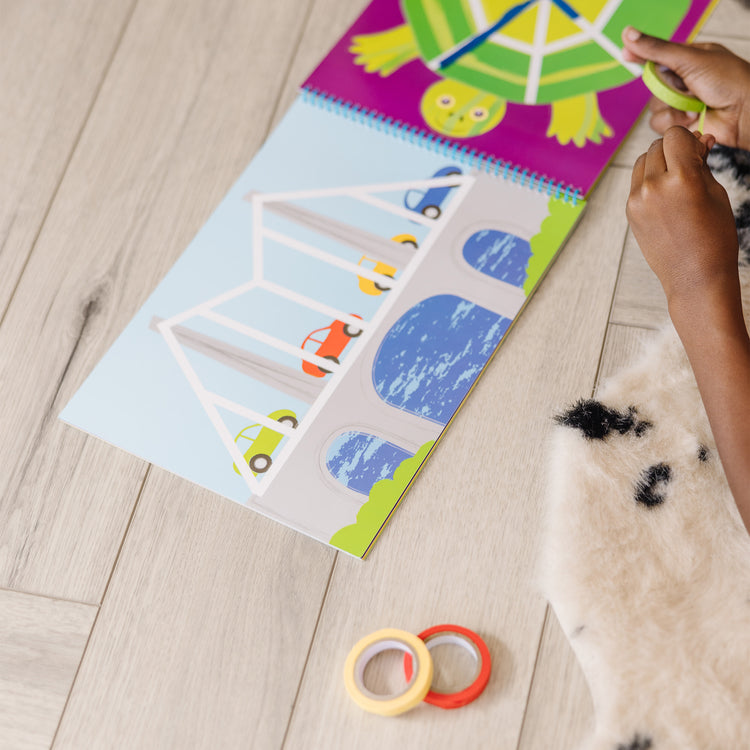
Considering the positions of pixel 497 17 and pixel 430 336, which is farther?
→ pixel 497 17

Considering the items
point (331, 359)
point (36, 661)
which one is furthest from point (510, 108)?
→ point (36, 661)

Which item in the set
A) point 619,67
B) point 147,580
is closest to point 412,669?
point 147,580

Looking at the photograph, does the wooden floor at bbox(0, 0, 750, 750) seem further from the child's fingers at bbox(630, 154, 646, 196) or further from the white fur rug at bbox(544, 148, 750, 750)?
the child's fingers at bbox(630, 154, 646, 196)

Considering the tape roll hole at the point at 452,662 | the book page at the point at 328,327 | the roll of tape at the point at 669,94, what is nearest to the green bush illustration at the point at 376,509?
the book page at the point at 328,327

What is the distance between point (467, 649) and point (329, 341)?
1.10ft

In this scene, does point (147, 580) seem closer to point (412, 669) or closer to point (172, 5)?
point (412, 669)

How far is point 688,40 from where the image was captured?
3.67 feet

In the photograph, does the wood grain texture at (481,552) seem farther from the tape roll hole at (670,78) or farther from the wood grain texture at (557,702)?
the tape roll hole at (670,78)

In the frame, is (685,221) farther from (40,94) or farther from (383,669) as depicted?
(40,94)

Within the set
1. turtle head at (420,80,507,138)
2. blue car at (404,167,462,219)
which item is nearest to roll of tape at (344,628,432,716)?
blue car at (404,167,462,219)

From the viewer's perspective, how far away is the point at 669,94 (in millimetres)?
982

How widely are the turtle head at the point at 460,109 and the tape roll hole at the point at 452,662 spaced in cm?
57

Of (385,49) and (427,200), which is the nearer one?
(427,200)

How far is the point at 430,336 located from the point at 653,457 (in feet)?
0.81
